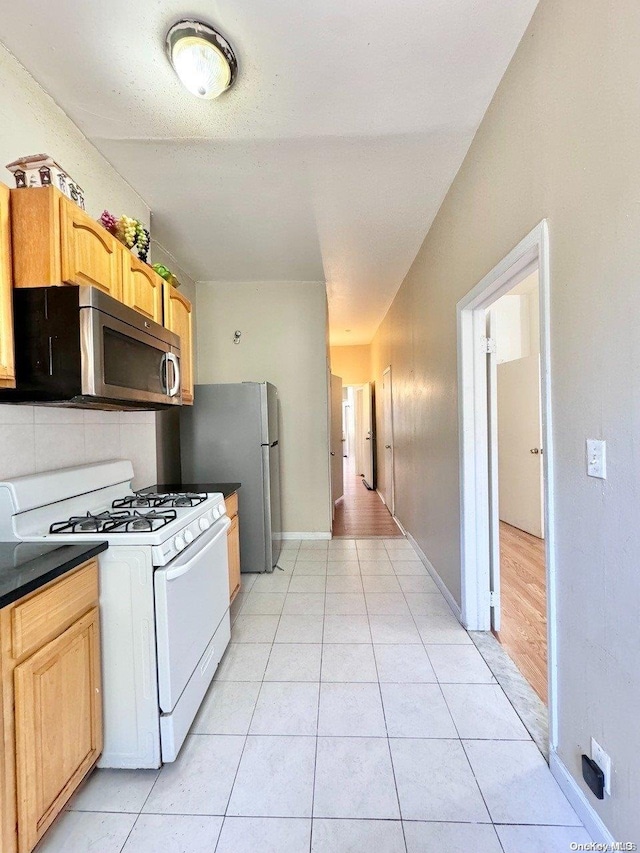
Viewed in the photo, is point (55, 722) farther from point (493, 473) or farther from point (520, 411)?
point (520, 411)

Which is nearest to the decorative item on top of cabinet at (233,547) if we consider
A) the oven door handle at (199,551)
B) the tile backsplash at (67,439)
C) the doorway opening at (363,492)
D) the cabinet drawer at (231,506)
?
the cabinet drawer at (231,506)

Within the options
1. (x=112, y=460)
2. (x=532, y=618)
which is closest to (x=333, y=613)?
(x=532, y=618)

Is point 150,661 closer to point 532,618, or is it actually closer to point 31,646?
point 31,646

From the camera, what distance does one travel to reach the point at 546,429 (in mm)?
1340

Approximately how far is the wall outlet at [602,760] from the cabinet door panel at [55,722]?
1.59 meters

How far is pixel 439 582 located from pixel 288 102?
3.02 metres

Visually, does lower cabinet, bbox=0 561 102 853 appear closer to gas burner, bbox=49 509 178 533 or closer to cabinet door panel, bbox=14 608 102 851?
cabinet door panel, bbox=14 608 102 851

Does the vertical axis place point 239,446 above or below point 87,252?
below

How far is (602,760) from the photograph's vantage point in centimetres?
108

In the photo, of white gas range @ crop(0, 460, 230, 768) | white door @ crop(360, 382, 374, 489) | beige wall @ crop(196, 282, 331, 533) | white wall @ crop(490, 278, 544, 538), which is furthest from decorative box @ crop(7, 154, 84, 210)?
white door @ crop(360, 382, 374, 489)

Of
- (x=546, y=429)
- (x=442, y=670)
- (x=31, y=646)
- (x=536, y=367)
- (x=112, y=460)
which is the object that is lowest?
(x=442, y=670)

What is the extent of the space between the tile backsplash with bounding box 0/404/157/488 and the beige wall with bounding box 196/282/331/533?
1667mm

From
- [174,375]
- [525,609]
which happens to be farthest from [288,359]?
[525,609]

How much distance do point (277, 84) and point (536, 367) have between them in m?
3.63
